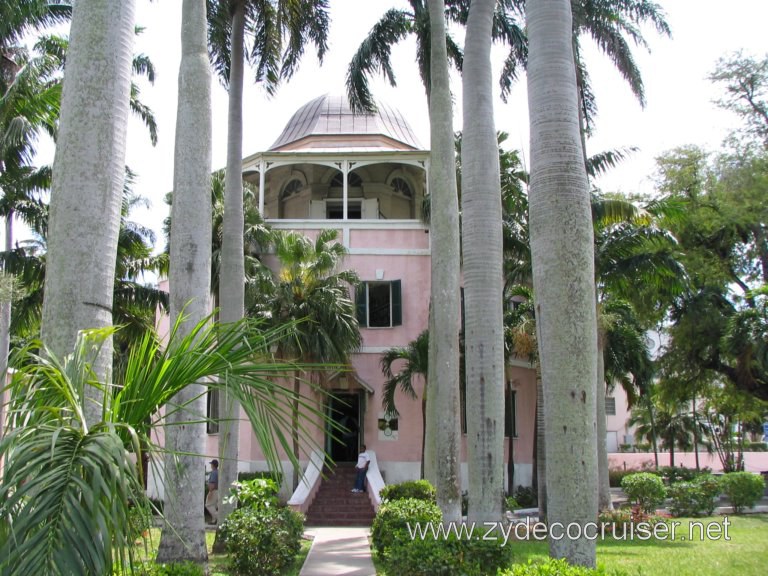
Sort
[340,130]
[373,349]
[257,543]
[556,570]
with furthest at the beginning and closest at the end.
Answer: [340,130]
[373,349]
[257,543]
[556,570]

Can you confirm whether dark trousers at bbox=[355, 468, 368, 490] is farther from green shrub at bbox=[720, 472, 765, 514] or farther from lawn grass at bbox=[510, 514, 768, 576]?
green shrub at bbox=[720, 472, 765, 514]

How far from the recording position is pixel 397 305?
84.7 feet

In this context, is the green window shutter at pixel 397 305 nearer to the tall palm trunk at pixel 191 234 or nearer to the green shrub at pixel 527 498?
the green shrub at pixel 527 498

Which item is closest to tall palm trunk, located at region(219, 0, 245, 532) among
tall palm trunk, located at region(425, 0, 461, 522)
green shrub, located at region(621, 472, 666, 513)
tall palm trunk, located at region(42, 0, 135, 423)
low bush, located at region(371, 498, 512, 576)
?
tall palm trunk, located at region(425, 0, 461, 522)

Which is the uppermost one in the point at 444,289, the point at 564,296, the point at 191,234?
the point at 191,234

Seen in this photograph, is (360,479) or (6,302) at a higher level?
(6,302)

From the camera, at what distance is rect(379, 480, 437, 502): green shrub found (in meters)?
14.3

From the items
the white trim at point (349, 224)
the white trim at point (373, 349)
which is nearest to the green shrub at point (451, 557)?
the white trim at point (373, 349)

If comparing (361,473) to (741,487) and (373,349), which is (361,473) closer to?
(373,349)

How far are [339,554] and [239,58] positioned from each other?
1056cm

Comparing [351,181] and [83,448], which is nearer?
[83,448]

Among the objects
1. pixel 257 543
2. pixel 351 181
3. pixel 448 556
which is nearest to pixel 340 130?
pixel 351 181

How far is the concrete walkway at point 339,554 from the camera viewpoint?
463 inches

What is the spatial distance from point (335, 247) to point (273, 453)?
64.4 feet
